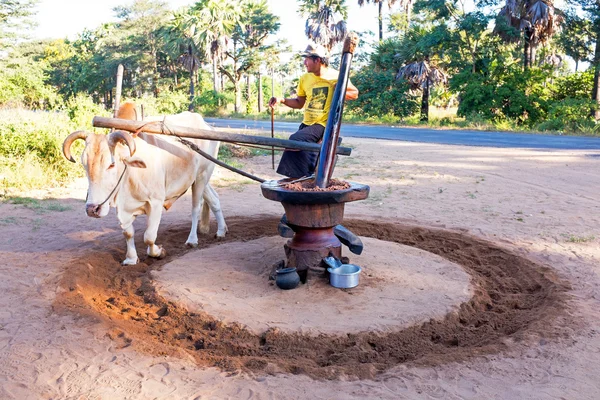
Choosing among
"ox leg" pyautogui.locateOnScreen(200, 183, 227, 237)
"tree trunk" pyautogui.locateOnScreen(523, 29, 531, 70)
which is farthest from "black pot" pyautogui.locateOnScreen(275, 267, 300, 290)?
"tree trunk" pyautogui.locateOnScreen(523, 29, 531, 70)

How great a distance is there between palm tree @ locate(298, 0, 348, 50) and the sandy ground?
32.3 m

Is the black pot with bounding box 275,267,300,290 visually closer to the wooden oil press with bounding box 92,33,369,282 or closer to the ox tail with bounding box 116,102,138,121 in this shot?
the wooden oil press with bounding box 92,33,369,282

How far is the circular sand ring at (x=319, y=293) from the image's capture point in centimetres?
420

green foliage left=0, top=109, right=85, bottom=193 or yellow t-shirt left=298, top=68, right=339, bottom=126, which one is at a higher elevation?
yellow t-shirt left=298, top=68, right=339, bottom=126

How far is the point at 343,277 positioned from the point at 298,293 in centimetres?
42

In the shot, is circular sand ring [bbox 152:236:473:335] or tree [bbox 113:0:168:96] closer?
circular sand ring [bbox 152:236:473:335]

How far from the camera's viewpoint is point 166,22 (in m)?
47.9

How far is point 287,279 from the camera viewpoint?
4.71 metres

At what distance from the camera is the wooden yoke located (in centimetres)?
468

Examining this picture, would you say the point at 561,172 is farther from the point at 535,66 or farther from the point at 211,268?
the point at 535,66

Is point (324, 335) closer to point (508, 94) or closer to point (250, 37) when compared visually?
point (508, 94)

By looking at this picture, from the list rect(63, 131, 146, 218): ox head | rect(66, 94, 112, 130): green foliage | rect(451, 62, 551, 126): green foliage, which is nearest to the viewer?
rect(63, 131, 146, 218): ox head

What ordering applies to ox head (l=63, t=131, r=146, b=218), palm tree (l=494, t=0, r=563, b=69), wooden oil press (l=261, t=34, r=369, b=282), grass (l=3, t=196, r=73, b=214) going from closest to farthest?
wooden oil press (l=261, t=34, r=369, b=282) → ox head (l=63, t=131, r=146, b=218) → grass (l=3, t=196, r=73, b=214) → palm tree (l=494, t=0, r=563, b=69)

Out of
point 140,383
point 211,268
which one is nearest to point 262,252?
point 211,268
